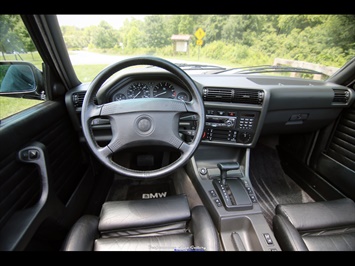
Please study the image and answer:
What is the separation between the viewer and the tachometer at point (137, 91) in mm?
1681

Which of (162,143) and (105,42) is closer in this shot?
(162,143)

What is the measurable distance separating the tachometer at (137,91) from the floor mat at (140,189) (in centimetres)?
100

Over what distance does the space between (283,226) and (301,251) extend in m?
0.16

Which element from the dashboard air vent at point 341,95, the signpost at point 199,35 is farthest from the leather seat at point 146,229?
the signpost at point 199,35

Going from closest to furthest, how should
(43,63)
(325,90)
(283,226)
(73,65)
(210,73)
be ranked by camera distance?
(283,226) < (43,63) < (73,65) < (325,90) < (210,73)

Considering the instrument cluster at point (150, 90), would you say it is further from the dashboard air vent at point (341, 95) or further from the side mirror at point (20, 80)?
the dashboard air vent at point (341, 95)

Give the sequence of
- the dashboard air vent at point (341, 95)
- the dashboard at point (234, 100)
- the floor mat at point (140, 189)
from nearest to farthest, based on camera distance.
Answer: the dashboard at point (234, 100)
the dashboard air vent at point (341, 95)
the floor mat at point (140, 189)

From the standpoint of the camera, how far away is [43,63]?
61.7 inches

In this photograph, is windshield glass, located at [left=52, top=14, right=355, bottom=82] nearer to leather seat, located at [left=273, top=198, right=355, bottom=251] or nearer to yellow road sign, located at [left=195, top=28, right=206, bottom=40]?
yellow road sign, located at [left=195, top=28, right=206, bottom=40]

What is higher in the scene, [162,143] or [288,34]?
[288,34]

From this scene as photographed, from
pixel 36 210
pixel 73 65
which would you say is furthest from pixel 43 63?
pixel 36 210

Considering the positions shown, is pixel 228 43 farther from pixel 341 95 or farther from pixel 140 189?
pixel 140 189

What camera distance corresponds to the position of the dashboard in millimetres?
1656

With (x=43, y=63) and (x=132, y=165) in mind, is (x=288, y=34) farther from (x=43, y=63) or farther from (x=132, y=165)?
(x=43, y=63)
